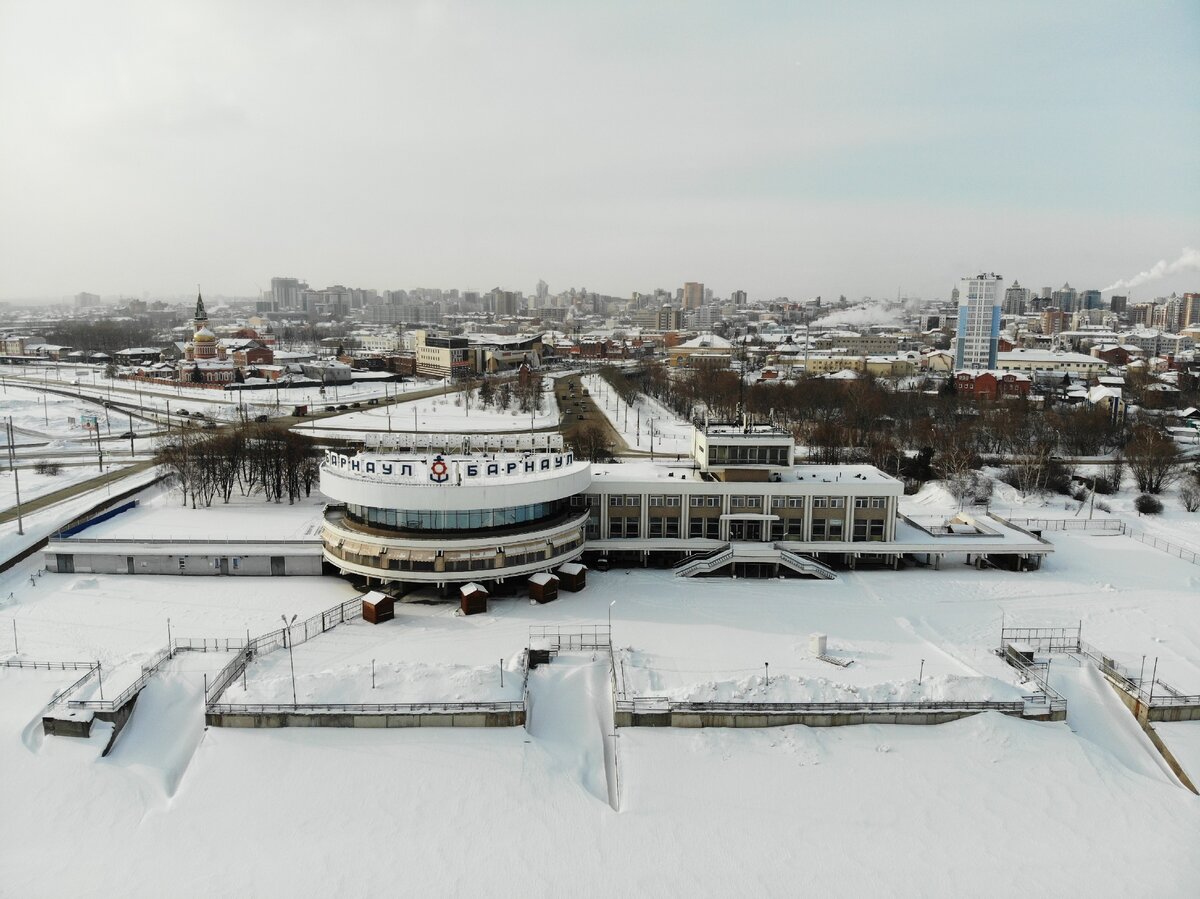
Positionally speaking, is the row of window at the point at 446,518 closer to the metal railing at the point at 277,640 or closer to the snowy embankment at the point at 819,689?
the metal railing at the point at 277,640

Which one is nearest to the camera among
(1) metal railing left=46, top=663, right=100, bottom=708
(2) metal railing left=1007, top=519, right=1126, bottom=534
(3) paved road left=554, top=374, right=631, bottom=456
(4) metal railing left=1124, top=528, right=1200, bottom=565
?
(1) metal railing left=46, top=663, right=100, bottom=708

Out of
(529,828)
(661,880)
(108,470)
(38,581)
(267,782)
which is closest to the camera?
(661,880)

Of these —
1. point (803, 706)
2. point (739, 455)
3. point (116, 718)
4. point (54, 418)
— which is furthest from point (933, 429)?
point (54, 418)

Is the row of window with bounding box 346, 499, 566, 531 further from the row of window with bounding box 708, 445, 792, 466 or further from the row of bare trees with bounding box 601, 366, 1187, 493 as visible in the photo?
the row of bare trees with bounding box 601, 366, 1187, 493

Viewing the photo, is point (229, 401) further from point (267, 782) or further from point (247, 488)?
point (267, 782)

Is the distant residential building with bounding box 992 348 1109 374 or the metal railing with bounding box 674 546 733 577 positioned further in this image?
the distant residential building with bounding box 992 348 1109 374

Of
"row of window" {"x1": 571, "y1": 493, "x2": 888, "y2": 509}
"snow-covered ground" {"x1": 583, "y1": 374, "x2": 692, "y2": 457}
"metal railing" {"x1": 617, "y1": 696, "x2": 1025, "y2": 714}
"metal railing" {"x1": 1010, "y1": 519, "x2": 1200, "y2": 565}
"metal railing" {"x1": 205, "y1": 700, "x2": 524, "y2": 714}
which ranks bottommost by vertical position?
"metal railing" {"x1": 1010, "y1": 519, "x2": 1200, "y2": 565}

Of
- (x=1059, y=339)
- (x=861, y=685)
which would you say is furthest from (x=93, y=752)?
(x=1059, y=339)

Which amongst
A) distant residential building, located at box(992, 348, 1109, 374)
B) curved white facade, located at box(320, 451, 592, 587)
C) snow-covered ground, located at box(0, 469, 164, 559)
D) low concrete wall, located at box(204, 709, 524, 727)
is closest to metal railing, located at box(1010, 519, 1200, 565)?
curved white facade, located at box(320, 451, 592, 587)

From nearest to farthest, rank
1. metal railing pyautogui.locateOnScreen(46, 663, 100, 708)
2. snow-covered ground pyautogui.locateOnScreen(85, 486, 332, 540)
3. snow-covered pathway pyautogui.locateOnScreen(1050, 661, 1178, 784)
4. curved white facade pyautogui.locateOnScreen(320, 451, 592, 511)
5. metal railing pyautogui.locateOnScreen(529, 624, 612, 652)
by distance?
1. metal railing pyautogui.locateOnScreen(46, 663, 100, 708)
2. snow-covered pathway pyautogui.locateOnScreen(1050, 661, 1178, 784)
3. metal railing pyautogui.locateOnScreen(529, 624, 612, 652)
4. curved white facade pyautogui.locateOnScreen(320, 451, 592, 511)
5. snow-covered ground pyautogui.locateOnScreen(85, 486, 332, 540)
